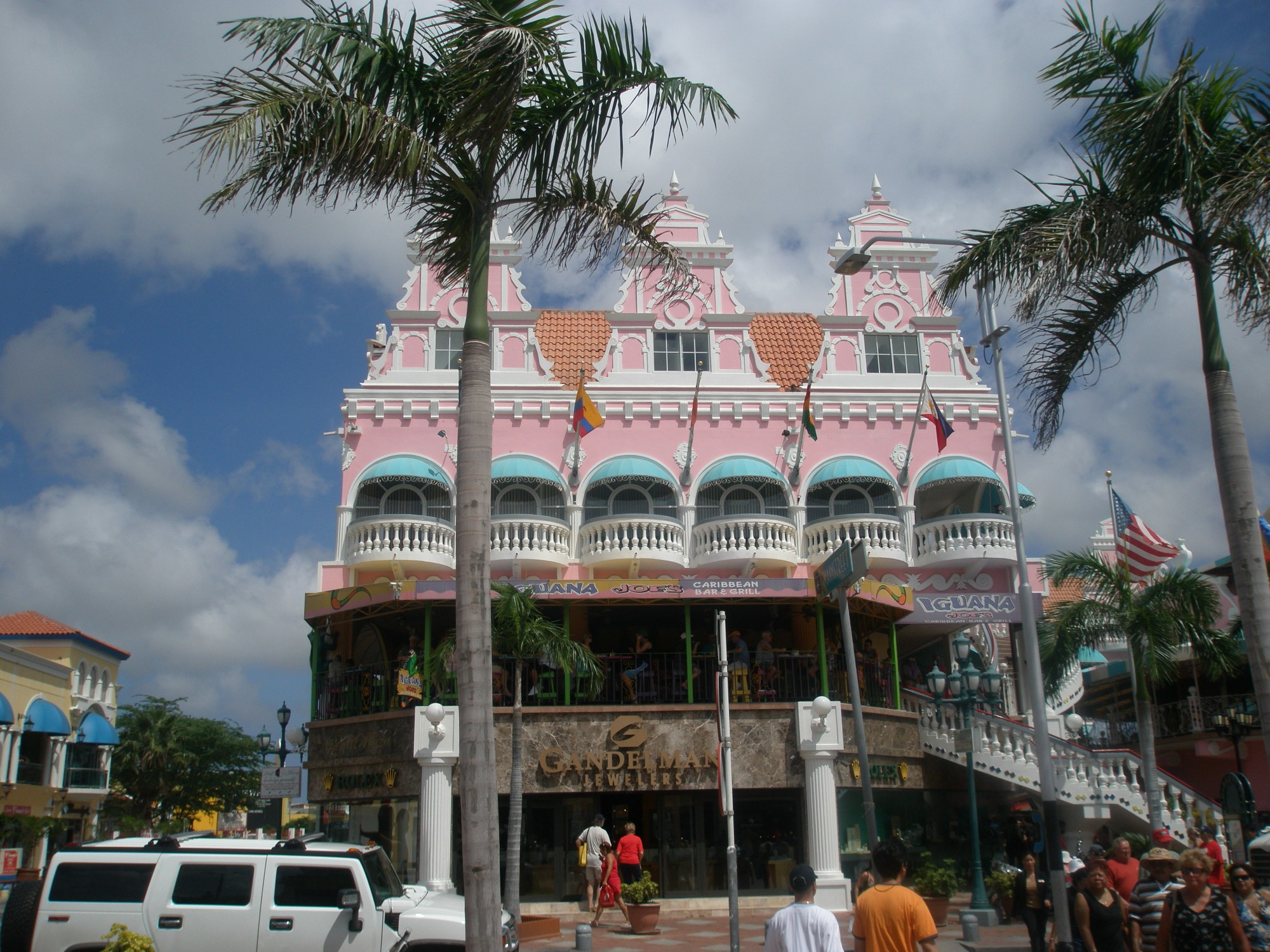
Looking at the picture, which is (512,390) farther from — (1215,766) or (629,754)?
(1215,766)

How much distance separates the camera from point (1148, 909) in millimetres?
8758

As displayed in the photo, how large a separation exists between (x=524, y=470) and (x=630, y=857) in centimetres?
997

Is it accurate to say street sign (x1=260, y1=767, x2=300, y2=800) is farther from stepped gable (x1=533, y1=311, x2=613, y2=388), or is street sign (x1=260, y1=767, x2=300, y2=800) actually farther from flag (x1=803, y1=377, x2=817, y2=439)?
flag (x1=803, y1=377, x2=817, y2=439)

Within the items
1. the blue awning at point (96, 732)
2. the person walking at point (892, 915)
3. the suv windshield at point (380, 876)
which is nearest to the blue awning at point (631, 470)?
the suv windshield at point (380, 876)

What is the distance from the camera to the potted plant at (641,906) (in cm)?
1778

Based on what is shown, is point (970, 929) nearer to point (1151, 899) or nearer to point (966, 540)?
point (1151, 899)

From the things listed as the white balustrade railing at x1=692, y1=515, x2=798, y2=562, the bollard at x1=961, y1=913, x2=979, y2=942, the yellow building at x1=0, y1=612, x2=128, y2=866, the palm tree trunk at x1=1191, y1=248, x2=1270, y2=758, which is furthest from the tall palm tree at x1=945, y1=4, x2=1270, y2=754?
the yellow building at x1=0, y1=612, x2=128, y2=866

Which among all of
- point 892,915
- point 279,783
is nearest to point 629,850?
point 279,783

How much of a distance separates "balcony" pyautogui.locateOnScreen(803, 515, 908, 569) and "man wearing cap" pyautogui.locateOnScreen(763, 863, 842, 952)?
18.7 metres

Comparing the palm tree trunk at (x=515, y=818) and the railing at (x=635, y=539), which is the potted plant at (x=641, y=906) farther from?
the railing at (x=635, y=539)

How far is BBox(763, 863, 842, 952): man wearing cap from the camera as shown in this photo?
6.89 meters

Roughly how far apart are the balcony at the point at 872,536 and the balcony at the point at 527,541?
6.20 m

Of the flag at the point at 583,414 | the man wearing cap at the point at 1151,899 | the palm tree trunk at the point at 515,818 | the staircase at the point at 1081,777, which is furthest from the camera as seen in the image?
the flag at the point at 583,414

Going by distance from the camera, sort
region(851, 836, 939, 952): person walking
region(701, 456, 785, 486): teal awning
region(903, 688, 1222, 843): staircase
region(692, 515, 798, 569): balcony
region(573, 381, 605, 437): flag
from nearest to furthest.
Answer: region(851, 836, 939, 952): person walking < region(903, 688, 1222, 843): staircase < region(573, 381, 605, 437): flag < region(692, 515, 798, 569): balcony < region(701, 456, 785, 486): teal awning
